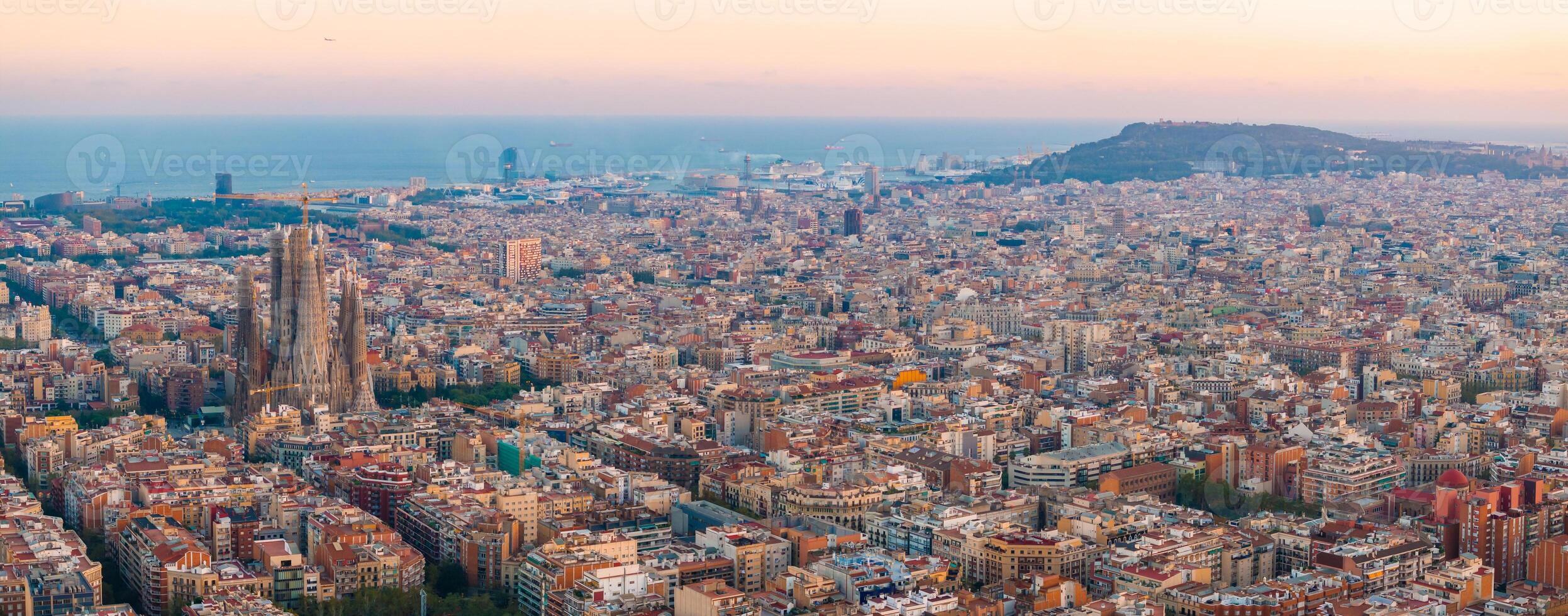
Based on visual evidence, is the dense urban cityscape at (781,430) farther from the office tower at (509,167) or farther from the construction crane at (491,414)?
the office tower at (509,167)

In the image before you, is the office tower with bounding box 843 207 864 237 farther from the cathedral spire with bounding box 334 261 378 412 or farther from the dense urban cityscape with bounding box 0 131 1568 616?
the cathedral spire with bounding box 334 261 378 412

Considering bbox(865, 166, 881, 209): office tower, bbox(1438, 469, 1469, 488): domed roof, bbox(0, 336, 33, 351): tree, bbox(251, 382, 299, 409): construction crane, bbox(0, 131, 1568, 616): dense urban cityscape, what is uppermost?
bbox(865, 166, 881, 209): office tower

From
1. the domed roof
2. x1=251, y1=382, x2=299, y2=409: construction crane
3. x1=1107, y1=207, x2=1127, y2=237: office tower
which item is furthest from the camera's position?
Result: x1=1107, y1=207, x2=1127, y2=237: office tower

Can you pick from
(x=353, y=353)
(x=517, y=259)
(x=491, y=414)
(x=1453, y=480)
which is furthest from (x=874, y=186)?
(x=1453, y=480)

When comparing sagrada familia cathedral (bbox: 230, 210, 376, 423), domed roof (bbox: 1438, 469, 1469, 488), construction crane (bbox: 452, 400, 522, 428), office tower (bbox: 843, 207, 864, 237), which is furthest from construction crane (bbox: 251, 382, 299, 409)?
office tower (bbox: 843, 207, 864, 237)

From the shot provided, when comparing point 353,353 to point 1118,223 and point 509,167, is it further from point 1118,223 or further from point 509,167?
point 509,167

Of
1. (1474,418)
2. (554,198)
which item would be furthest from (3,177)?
(1474,418)

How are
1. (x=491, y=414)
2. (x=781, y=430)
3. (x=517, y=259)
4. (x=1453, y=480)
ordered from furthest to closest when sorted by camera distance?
(x=517, y=259) → (x=491, y=414) → (x=781, y=430) → (x=1453, y=480)
